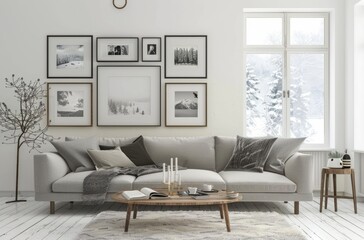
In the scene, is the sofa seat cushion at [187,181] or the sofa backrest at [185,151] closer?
the sofa seat cushion at [187,181]

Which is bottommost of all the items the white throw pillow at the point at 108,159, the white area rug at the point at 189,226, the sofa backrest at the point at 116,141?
the white area rug at the point at 189,226

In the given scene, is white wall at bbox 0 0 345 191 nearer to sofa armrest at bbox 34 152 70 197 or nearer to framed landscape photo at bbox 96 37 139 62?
framed landscape photo at bbox 96 37 139 62

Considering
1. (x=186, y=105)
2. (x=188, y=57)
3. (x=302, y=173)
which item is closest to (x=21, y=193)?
(x=186, y=105)

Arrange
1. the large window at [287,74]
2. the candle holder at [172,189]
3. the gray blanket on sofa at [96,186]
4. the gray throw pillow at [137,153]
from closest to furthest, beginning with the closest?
the candle holder at [172,189], the gray blanket on sofa at [96,186], the gray throw pillow at [137,153], the large window at [287,74]

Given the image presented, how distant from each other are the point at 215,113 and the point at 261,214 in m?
1.90

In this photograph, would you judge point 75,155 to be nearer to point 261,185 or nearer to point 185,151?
point 185,151

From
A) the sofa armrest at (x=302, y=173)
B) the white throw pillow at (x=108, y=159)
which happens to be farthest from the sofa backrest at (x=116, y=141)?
the sofa armrest at (x=302, y=173)

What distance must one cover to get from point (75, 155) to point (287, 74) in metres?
3.06

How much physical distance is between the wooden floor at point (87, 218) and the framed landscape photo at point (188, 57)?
1.84m

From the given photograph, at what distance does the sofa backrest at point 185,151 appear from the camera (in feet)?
20.6

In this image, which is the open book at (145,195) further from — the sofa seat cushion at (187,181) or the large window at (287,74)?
the large window at (287,74)

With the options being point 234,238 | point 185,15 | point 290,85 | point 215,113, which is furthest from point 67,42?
point 234,238

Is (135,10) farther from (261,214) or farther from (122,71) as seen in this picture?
Answer: (261,214)

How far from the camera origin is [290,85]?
7.07 meters
